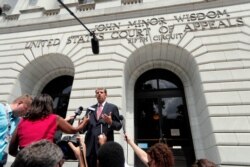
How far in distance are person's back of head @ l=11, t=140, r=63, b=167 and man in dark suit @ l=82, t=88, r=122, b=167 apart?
2.51m

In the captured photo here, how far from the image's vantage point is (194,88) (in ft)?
30.6

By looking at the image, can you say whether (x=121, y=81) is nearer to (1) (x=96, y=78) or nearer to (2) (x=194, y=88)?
(1) (x=96, y=78)

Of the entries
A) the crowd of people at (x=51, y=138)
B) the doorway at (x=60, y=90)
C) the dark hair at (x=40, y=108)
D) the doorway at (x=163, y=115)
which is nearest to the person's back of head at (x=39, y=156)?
the crowd of people at (x=51, y=138)

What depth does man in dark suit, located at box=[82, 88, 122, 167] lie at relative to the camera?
4.39m

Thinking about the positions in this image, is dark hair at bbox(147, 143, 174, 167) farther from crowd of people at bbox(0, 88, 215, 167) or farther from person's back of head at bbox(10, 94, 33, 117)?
person's back of head at bbox(10, 94, 33, 117)

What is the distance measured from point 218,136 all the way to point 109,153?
20.1 ft

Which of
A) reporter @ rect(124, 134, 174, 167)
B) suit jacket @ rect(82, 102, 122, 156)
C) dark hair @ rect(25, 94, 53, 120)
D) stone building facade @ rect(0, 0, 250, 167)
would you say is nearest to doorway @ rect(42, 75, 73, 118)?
stone building facade @ rect(0, 0, 250, 167)

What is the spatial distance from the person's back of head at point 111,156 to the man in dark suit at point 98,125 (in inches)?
88.3

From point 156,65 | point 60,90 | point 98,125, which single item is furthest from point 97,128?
point 60,90

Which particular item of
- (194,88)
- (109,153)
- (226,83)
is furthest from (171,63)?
(109,153)

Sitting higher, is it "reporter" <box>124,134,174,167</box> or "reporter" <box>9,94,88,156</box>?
"reporter" <box>9,94,88,156</box>

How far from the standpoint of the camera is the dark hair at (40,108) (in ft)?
11.5

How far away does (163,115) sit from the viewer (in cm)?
956

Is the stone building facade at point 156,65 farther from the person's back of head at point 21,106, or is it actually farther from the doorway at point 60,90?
the person's back of head at point 21,106
